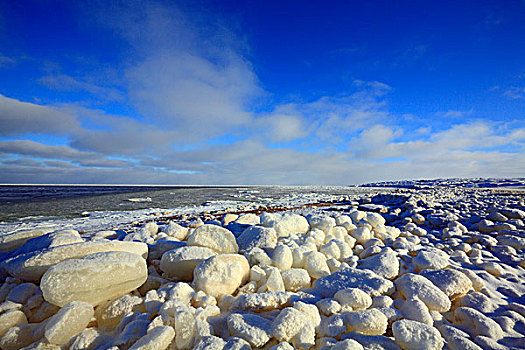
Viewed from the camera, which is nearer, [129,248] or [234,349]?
[234,349]

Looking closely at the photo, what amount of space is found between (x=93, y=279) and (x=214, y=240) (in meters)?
1.47

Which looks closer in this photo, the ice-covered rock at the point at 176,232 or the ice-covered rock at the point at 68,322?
the ice-covered rock at the point at 68,322

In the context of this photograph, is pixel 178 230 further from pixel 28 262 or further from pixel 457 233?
pixel 457 233

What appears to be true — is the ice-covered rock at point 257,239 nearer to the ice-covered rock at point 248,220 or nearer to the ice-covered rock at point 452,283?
the ice-covered rock at point 248,220

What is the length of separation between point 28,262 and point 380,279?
380 cm

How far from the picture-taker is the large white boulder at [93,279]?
2.23 m

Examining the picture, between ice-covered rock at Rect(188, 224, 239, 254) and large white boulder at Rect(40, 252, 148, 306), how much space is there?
883 mm

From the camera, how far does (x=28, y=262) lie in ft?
8.75

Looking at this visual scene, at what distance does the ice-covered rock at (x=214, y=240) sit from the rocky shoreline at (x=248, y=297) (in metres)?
0.01

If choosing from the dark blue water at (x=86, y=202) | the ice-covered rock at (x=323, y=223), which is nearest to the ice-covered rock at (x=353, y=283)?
the ice-covered rock at (x=323, y=223)

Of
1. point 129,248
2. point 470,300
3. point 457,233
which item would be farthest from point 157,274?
point 457,233

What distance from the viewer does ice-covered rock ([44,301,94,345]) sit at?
1.90 meters

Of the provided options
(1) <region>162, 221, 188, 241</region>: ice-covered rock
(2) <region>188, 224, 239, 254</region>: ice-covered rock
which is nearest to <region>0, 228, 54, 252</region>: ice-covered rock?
(1) <region>162, 221, 188, 241</region>: ice-covered rock

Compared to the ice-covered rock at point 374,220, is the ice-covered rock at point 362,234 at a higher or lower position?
lower
